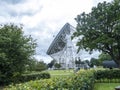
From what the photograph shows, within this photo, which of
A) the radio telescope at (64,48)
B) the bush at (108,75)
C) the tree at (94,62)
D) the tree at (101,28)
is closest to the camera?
the bush at (108,75)

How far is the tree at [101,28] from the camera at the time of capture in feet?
134

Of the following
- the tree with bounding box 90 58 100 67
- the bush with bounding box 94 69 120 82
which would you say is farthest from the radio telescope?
the bush with bounding box 94 69 120 82

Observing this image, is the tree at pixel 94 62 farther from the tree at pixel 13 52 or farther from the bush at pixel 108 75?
the tree at pixel 13 52

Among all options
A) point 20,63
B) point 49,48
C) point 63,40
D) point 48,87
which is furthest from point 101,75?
point 49,48

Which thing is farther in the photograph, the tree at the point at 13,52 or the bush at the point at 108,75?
the bush at the point at 108,75

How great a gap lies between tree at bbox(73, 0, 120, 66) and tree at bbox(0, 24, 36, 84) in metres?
12.0

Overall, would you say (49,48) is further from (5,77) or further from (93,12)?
(5,77)

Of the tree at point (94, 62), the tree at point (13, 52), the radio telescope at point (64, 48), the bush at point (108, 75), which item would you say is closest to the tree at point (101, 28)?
the bush at point (108, 75)

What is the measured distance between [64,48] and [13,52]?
46923 millimetres

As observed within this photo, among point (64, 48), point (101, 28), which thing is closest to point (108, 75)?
point (101, 28)

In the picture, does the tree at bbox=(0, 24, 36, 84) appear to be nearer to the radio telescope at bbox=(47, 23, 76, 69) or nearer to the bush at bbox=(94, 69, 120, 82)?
the bush at bbox=(94, 69, 120, 82)

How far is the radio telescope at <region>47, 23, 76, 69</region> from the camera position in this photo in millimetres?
71875

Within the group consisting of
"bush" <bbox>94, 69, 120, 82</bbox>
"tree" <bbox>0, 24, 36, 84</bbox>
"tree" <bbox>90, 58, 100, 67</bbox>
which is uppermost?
"tree" <bbox>90, 58, 100, 67</bbox>

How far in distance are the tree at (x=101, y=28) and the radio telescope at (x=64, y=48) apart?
27.5 meters
